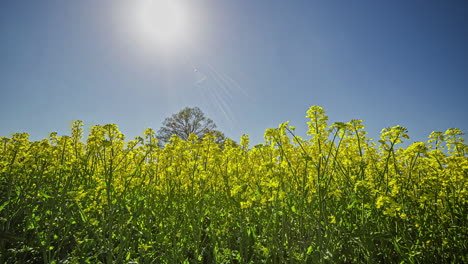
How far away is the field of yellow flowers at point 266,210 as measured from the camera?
2.17 meters

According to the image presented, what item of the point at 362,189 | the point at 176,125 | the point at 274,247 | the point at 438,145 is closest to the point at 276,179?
the point at 274,247

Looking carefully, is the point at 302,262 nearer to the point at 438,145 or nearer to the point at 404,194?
the point at 404,194

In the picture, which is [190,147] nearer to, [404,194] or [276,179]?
[276,179]

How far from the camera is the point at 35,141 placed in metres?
4.07

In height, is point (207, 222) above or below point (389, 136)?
below

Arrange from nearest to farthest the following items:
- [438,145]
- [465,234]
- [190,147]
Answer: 1. [465,234]
2. [438,145]
3. [190,147]

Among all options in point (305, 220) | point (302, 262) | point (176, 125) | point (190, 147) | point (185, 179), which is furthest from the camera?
Result: point (176, 125)

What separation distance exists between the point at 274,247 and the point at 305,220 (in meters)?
0.56

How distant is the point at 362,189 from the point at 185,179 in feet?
7.15

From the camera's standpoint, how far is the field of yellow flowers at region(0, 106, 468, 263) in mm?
2174

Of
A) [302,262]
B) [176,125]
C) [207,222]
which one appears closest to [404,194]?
[302,262]

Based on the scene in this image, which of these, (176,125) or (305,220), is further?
(176,125)

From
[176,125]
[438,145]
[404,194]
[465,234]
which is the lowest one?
[465,234]

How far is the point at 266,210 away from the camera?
262cm
